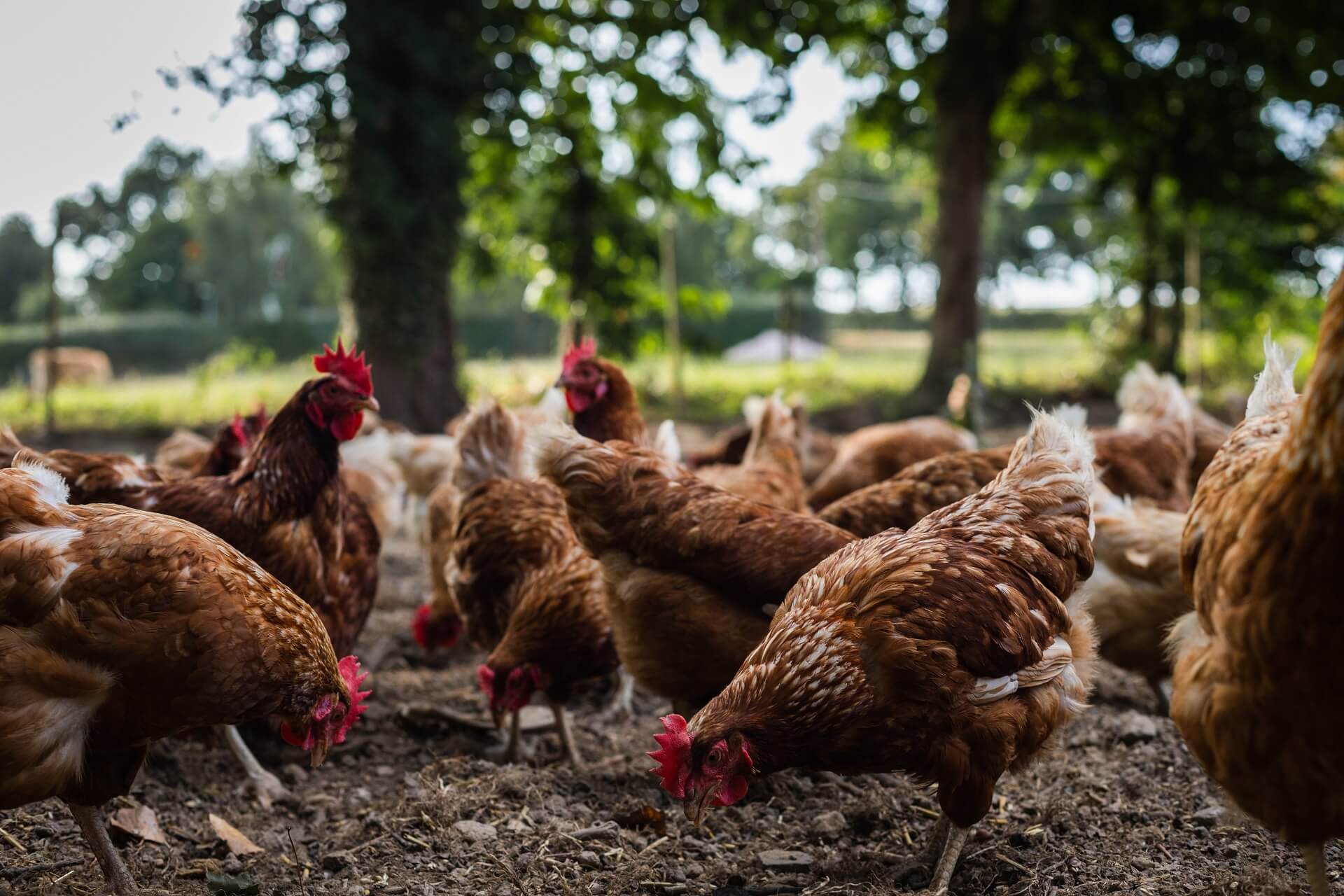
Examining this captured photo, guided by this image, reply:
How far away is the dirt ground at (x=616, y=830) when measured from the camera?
2348mm

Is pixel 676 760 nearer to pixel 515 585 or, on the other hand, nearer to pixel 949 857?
pixel 949 857

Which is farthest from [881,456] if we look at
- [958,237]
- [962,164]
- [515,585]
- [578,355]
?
[962,164]

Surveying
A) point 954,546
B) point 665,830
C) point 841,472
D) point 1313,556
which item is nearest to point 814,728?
point 954,546

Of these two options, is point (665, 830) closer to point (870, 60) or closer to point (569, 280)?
point (569, 280)

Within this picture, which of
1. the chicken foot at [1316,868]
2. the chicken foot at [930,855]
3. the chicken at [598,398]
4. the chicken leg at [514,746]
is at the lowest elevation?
the chicken leg at [514,746]

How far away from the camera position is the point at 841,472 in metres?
5.43

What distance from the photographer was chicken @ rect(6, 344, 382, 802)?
3027 mm

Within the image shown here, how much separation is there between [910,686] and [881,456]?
11.1 feet

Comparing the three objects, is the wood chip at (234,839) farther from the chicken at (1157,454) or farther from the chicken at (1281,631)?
the chicken at (1157,454)

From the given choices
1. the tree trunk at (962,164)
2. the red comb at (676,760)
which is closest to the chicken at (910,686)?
the red comb at (676,760)

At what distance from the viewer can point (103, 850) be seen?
217 cm

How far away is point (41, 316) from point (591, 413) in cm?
3565

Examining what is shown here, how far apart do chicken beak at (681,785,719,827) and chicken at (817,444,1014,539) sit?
5.09ft

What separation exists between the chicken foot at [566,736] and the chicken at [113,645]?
1209 mm
